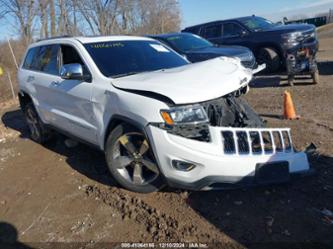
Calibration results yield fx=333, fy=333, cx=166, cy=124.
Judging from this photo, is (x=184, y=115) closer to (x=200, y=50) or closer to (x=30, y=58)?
(x=30, y=58)

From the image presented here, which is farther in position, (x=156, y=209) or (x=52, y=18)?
(x=52, y=18)

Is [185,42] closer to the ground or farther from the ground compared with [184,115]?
closer to the ground

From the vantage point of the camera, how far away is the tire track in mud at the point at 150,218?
3068mm

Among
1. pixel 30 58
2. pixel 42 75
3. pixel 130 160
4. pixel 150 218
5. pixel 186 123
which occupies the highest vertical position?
pixel 30 58

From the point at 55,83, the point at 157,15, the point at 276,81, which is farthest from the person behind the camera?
the point at 157,15

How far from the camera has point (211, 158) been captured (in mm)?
3158

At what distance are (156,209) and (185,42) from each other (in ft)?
22.6

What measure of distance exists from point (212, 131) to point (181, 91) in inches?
19.2

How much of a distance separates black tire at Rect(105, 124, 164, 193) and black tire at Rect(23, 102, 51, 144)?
8.63 ft

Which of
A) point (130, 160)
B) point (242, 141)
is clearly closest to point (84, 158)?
point (130, 160)

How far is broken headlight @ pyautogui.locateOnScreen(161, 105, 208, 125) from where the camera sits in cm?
322

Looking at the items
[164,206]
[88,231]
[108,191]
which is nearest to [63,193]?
[108,191]

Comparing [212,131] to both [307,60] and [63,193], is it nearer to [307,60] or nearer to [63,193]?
[63,193]

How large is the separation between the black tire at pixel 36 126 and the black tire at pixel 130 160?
8.63 ft
